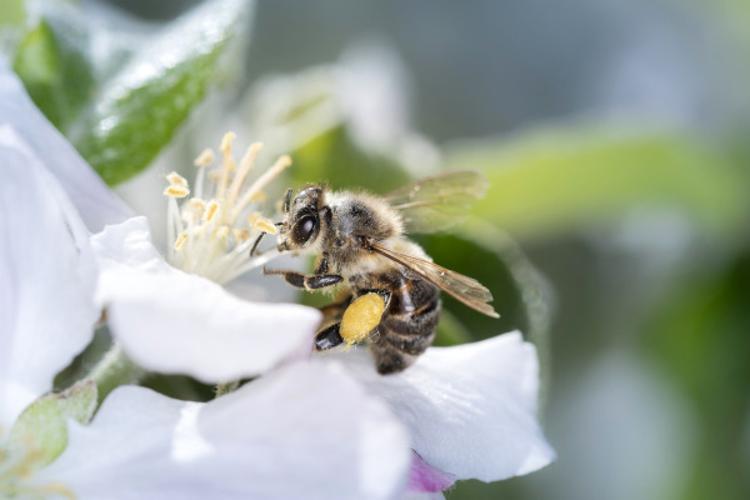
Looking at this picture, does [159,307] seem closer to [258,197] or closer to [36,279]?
[36,279]

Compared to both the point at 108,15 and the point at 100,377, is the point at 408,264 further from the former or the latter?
the point at 108,15

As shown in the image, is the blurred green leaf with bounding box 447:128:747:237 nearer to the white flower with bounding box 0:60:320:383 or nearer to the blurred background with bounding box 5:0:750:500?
the blurred background with bounding box 5:0:750:500

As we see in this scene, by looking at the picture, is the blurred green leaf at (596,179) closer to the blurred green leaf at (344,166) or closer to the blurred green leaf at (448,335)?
the blurred green leaf at (344,166)

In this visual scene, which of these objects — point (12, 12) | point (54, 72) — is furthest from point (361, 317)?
point (12, 12)

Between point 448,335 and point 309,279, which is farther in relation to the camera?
point 448,335

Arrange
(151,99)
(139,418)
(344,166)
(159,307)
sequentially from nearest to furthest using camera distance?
(159,307) → (139,418) → (151,99) → (344,166)

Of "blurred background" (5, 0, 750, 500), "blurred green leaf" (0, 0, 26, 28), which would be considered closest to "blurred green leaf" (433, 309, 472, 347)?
"blurred background" (5, 0, 750, 500)

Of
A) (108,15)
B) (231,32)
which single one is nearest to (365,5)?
(108,15)
